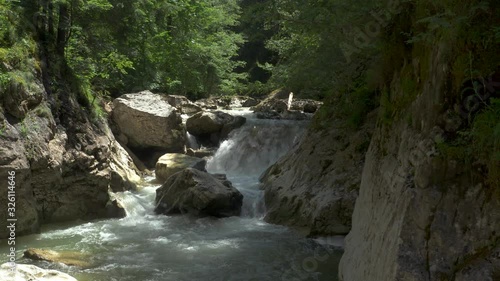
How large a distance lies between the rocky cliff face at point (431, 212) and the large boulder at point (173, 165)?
938 centimetres

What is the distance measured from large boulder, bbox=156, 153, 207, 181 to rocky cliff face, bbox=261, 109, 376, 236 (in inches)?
134

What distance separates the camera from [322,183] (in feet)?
30.9

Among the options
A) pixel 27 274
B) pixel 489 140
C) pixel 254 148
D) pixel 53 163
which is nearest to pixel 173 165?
pixel 254 148

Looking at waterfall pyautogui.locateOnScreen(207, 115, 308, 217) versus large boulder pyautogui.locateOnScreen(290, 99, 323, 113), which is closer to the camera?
A: waterfall pyautogui.locateOnScreen(207, 115, 308, 217)

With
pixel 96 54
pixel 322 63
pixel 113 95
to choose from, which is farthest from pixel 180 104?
pixel 322 63

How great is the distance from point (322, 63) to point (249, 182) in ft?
19.8

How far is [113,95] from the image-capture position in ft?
63.3

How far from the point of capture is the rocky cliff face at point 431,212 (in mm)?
3289

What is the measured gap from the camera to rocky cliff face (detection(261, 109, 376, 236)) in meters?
8.59

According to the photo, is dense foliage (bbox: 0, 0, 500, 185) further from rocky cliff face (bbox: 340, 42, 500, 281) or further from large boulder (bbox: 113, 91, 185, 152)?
large boulder (bbox: 113, 91, 185, 152)

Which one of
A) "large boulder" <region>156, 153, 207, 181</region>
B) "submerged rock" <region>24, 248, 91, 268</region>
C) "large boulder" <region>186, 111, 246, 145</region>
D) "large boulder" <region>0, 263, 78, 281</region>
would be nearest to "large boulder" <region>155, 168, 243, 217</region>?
"large boulder" <region>156, 153, 207, 181</region>

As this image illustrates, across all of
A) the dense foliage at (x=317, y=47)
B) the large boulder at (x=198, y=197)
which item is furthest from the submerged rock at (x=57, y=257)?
the dense foliage at (x=317, y=47)

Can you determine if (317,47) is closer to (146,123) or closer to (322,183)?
(322,183)

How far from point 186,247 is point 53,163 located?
356 cm
